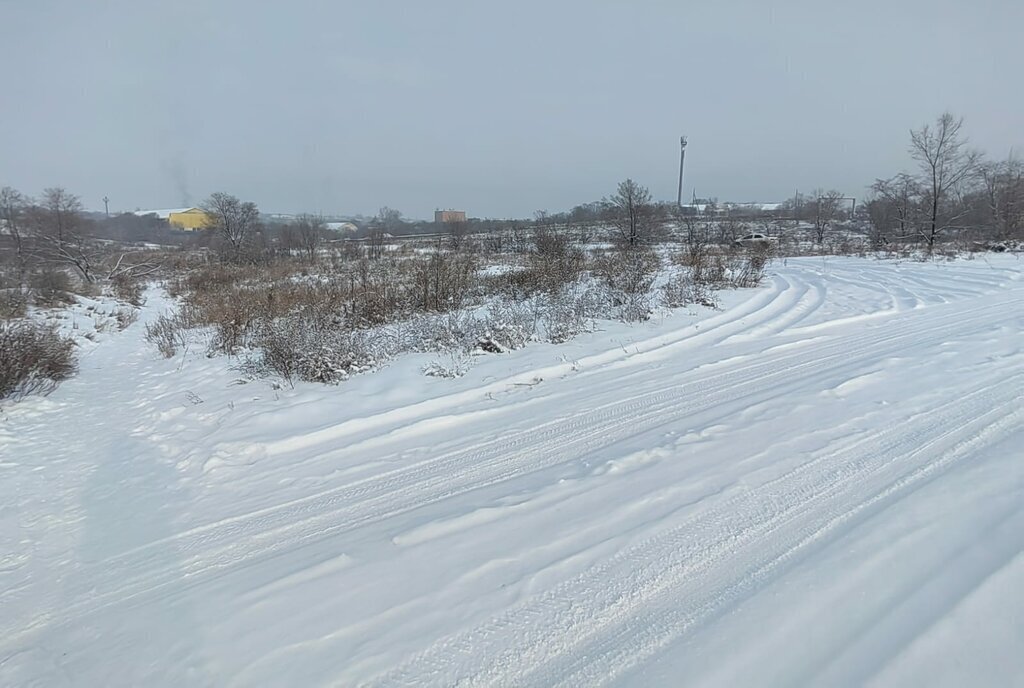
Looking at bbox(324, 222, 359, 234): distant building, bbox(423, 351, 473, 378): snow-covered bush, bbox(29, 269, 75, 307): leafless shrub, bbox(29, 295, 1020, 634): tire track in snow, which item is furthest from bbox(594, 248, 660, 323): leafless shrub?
bbox(324, 222, 359, 234): distant building

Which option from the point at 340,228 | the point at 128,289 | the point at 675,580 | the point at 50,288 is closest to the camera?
the point at 675,580

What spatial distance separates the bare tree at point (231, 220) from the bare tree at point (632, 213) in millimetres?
26486

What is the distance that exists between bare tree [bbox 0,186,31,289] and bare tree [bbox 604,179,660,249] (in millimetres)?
29383

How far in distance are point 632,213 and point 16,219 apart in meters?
33.0

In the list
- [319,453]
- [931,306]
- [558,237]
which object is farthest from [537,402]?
[558,237]

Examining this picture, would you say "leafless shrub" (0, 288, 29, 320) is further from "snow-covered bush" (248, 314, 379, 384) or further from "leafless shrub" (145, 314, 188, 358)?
"snow-covered bush" (248, 314, 379, 384)

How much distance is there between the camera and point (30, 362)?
6.60 metres

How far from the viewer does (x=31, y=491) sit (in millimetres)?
4027

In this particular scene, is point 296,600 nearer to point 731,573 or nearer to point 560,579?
point 560,579

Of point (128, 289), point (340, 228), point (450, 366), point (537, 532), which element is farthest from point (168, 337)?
point (340, 228)

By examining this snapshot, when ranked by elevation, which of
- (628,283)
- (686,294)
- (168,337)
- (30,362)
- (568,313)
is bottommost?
(168,337)

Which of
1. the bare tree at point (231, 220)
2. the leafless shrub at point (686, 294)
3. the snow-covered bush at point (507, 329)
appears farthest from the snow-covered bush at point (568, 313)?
the bare tree at point (231, 220)

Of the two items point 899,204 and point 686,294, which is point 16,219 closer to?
point 686,294

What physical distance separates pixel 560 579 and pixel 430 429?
2.48 meters
